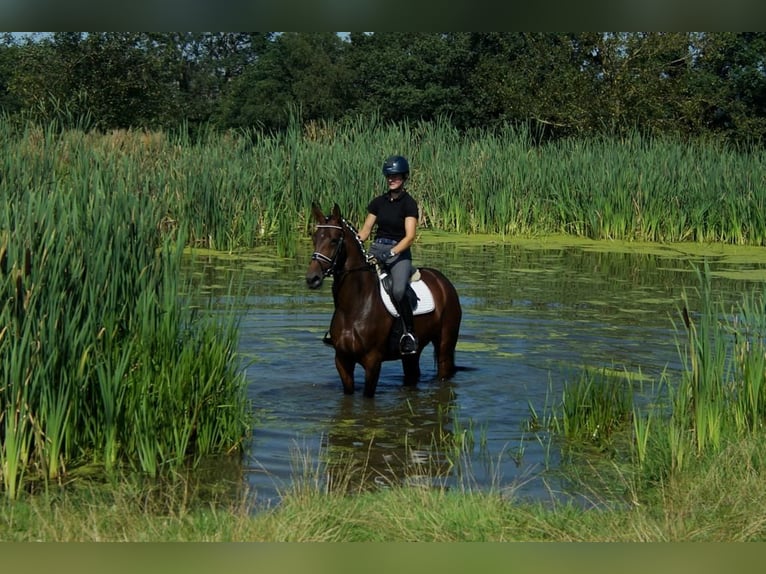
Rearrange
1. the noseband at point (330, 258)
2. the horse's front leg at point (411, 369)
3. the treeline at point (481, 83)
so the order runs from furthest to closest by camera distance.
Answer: the treeline at point (481, 83) → the horse's front leg at point (411, 369) → the noseband at point (330, 258)

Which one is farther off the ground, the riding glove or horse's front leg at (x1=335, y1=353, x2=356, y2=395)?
the riding glove

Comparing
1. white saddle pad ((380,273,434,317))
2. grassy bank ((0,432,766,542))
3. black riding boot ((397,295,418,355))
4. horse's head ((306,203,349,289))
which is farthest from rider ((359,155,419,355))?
grassy bank ((0,432,766,542))

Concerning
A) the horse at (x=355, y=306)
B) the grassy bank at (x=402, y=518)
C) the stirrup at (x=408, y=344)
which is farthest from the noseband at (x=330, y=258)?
the grassy bank at (x=402, y=518)

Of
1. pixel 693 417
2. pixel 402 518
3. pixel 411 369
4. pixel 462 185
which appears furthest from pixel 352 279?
pixel 462 185

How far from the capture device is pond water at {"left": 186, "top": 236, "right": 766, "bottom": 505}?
782cm

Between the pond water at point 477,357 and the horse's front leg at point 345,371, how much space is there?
0.28 feet

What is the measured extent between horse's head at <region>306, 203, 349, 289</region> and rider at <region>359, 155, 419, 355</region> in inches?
20.7

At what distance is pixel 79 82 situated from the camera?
1294 inches

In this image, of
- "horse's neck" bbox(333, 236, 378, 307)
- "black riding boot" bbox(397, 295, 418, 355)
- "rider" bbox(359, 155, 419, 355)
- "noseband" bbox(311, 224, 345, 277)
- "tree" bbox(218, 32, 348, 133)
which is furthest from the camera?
"tree" bbox(218, 32, 348, 133)

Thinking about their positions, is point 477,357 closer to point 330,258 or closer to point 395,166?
point 395,166

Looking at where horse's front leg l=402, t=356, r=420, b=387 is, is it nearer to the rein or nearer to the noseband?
the rein

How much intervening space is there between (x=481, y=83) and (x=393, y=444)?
35.5m

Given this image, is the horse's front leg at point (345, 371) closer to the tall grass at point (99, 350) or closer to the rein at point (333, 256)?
the rein at point (333, 256)

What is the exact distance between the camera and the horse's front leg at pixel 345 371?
9.92 m
